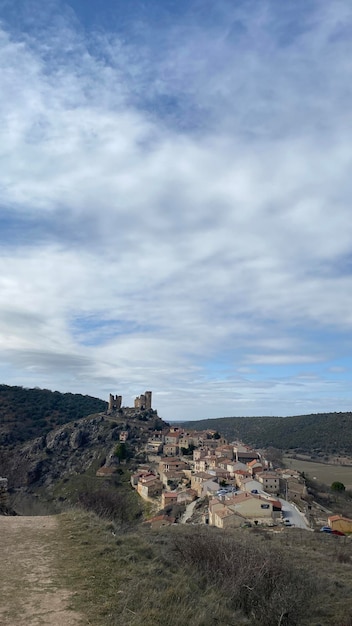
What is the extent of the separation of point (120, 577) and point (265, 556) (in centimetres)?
598

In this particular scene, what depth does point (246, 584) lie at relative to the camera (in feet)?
33.0

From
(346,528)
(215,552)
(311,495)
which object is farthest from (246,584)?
(311,495)

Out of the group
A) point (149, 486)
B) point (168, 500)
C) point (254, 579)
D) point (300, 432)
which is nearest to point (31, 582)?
point (254, 579)

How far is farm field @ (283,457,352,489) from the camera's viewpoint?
68625mm

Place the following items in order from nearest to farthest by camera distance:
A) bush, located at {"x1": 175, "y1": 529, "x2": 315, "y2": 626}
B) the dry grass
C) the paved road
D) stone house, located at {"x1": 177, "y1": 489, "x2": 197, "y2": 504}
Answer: the dry grass → bush, located at {"x1": 175, "y1": 529, "x2": 315, "y2": 626} → the paved road → stone house, located at {"x1": 177, "y1": 489, "x2": 197, "y2": 504}

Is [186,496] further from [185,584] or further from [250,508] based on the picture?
[185,584]

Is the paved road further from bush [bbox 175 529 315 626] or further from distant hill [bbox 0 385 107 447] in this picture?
distant hill [bbox 0 385 107 447]

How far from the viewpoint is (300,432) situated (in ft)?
393

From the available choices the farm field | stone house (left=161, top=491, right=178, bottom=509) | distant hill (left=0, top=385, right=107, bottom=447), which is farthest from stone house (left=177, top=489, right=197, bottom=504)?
distant hill (left=0, top=385, right=107, bottom=447)

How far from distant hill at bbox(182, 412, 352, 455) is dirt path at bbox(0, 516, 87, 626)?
3987 inches

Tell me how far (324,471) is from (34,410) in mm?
66148

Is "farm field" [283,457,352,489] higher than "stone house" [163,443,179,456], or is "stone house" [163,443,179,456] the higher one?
"stone house" [163,443,179,456]

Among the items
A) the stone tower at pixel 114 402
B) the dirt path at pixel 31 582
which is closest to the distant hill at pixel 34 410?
the stone tower at pixel 114 402

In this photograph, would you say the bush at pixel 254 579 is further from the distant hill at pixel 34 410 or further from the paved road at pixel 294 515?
the distant hill at pixel 34 410
